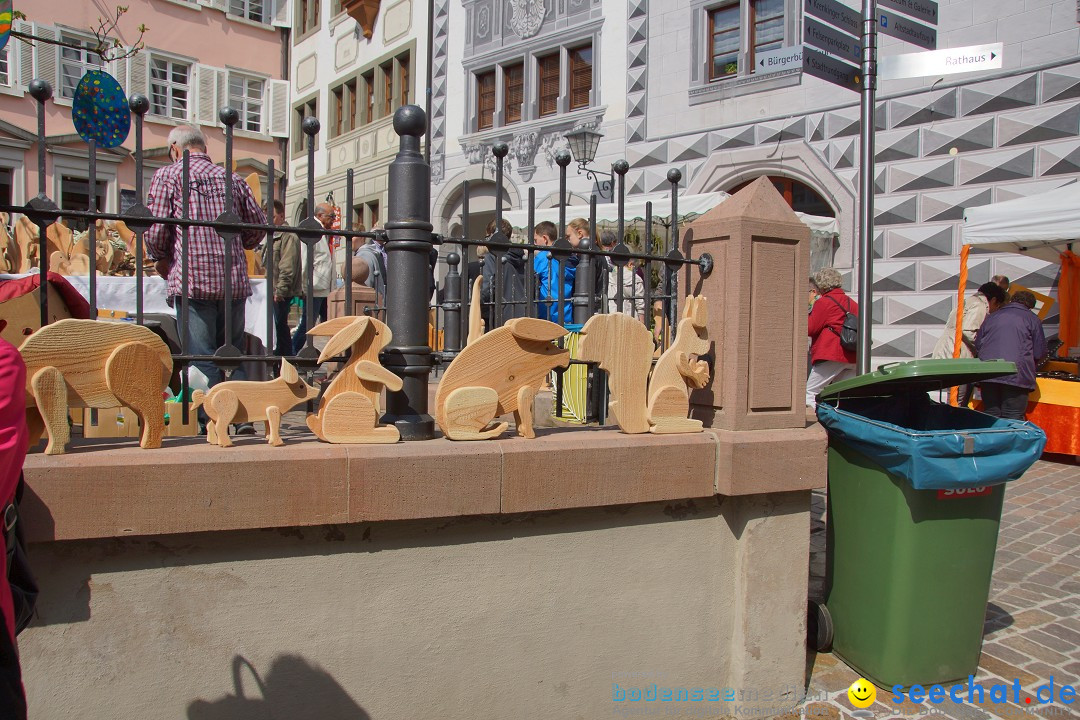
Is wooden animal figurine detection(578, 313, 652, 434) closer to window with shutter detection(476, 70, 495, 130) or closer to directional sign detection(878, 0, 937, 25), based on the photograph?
directional sign detection(878, 0, 937, 25)

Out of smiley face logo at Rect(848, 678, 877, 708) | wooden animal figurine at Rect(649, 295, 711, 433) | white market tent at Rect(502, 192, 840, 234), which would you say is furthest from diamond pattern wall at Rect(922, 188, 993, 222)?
wooden animal figurine at Rect(649, 295, 711, 433)

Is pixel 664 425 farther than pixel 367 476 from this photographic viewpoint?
Yes

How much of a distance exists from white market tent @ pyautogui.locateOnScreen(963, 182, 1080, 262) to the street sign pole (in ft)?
15.7

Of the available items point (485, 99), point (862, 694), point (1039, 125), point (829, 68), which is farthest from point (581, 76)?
point (862, 694)

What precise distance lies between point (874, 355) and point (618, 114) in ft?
20.4

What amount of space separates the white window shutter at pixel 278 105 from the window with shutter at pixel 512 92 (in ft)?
37.6

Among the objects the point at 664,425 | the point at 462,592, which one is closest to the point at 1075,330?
the point at 664,425

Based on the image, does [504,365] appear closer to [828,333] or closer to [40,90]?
[40,90]

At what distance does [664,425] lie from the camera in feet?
9.77

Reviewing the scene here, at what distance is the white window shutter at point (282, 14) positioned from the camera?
2620cm

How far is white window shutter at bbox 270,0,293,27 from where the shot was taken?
26.2m

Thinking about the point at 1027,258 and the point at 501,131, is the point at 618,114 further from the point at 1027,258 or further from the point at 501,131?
the point at 1027,258

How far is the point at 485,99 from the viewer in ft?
57.4

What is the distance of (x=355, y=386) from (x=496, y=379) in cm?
47
